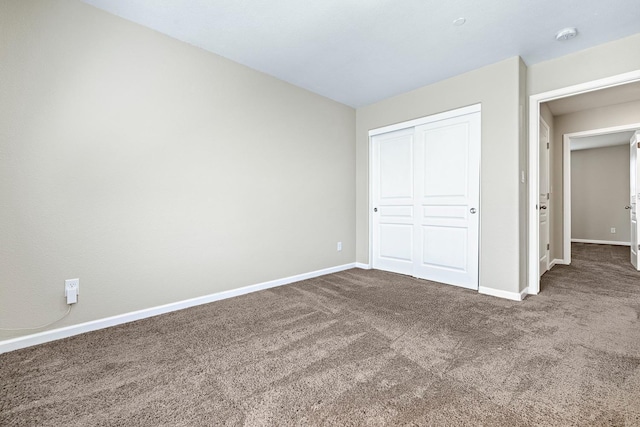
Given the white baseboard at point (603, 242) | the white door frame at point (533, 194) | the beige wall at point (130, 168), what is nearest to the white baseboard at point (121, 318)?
the beige wall at point (130, 168)

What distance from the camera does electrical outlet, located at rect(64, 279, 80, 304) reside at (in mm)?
2070

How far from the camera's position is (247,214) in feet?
10.2

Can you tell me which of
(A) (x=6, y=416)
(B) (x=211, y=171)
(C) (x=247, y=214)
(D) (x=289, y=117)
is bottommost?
(A) (x=6, y=416)

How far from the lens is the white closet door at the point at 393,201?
3885mm

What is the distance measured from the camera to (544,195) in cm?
396

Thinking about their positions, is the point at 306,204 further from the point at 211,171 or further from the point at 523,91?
the point at 523,91

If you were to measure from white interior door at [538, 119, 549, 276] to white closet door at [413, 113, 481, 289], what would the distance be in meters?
1.32

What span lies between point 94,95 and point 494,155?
369cm

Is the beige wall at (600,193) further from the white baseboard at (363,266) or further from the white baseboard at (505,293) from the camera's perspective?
the white baseboard at (363,266)

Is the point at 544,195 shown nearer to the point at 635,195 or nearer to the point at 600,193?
the point at 635,195

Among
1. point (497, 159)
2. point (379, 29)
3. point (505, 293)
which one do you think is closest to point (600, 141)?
point (497, 159)

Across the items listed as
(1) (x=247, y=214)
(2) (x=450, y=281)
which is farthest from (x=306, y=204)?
(2) (x=450, y=281)

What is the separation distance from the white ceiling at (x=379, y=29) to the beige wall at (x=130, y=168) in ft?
0.97

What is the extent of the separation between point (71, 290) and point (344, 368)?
2.04 m
